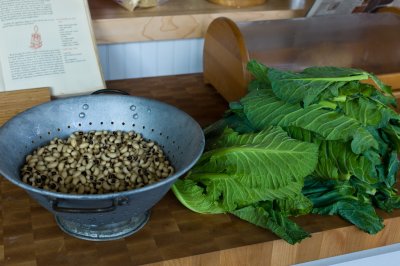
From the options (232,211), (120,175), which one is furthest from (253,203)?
(120,175)

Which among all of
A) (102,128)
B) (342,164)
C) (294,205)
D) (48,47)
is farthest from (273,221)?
(48,47)

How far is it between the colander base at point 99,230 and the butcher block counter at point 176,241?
0.4 inches

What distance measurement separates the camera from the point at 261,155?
93 cm

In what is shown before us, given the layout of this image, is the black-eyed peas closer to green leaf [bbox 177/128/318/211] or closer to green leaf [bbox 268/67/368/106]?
green leaf [bbox 177/128/318/211]

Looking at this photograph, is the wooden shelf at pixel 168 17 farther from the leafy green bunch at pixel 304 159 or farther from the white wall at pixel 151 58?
the leafy green bunch at pixel 304 159

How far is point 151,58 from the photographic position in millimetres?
1564

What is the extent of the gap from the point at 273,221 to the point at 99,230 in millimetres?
322

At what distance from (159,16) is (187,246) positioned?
29.1 inches

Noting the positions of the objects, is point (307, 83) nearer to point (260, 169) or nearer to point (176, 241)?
point (260, 169)

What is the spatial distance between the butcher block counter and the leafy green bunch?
3 cm

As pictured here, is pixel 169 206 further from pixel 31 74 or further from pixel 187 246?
pixel 31 74

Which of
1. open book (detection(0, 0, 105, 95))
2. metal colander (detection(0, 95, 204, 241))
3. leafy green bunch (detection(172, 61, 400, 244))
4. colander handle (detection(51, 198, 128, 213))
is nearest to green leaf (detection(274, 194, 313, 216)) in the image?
leafy green bunch (detection(172, 61, 400, 244))

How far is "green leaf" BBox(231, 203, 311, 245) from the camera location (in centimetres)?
92

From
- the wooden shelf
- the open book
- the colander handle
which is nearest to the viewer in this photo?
the colander handle
